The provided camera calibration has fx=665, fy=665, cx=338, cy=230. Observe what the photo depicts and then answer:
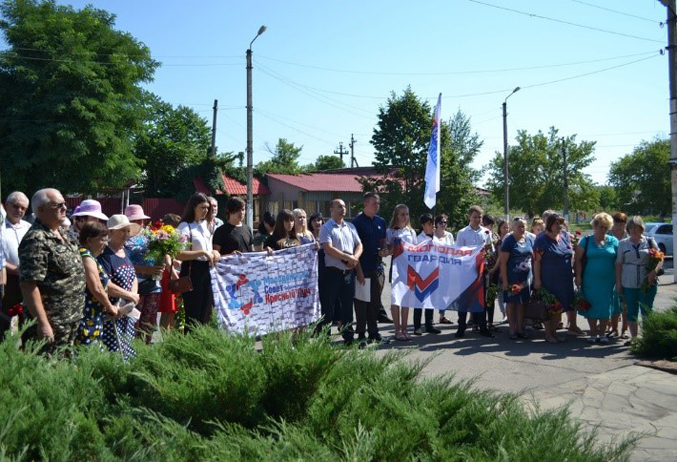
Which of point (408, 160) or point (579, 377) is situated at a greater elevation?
point (408, 160)

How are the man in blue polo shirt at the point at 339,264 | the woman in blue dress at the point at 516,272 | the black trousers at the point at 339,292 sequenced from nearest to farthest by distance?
1. the man in blue polo shirt at the point at 339,264
2. the black trousers at the point at 339,292
3. the woman in blue dress at the point at 516,272

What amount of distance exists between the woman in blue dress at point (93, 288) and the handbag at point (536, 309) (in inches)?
241

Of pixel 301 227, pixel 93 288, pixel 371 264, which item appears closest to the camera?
pixel 93 288

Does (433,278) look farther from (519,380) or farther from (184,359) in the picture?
(184,359)

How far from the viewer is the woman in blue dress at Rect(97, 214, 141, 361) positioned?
555 cm

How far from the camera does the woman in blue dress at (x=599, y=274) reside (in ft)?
30.4

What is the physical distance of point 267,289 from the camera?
8.61m

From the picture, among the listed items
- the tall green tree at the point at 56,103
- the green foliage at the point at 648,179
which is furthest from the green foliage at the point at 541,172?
the tall green tree at the point at 56,103

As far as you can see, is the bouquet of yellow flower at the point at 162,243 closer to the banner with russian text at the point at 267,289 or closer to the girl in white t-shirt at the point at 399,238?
the banner with russian text at the point at 267,289

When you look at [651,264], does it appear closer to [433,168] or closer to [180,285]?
[433,168]

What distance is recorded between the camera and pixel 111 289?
556 centimetres

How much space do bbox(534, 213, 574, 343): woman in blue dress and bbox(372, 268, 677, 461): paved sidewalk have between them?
1.54 ft

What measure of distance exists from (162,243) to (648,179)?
172 ft

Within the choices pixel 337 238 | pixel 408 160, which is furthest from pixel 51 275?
pixel 408 160
